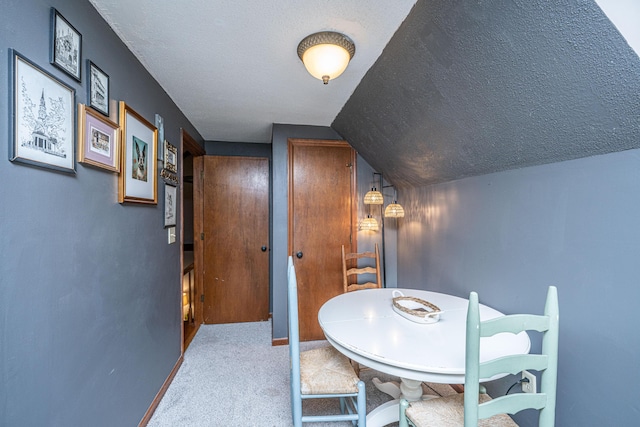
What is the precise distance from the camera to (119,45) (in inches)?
59.7

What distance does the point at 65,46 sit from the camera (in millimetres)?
1099

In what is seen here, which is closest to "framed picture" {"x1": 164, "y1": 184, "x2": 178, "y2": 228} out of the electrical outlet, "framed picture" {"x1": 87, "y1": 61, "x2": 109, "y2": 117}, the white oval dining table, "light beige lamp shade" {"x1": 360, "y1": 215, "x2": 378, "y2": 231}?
"framed picture" {"x1": 87, "y1": 61, "x2": 109, "y2": 117}

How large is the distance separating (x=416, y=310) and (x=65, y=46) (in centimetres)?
210

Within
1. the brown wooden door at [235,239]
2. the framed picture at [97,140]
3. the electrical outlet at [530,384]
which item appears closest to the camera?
the framed picture at [97,140]

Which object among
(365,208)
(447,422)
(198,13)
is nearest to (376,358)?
(447,422)

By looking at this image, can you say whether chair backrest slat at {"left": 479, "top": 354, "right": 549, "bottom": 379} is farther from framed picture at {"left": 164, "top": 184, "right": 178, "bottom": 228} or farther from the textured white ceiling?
framed picture at {"left": 164, "top": 184, "right": 178, "bottom": 228}

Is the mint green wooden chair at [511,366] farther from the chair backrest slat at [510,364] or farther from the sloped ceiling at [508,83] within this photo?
the sloped ceiling at [508,83]

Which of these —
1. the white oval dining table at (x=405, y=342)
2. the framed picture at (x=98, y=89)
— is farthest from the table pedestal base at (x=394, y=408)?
the framed picture at (x=98, y=89)

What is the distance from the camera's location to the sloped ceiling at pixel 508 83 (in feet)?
3.06

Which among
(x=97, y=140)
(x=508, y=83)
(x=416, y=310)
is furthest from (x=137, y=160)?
(x=508, y=83)

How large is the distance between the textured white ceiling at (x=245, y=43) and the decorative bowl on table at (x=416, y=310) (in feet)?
5.07

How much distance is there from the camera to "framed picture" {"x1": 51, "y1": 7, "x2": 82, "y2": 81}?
104 cm

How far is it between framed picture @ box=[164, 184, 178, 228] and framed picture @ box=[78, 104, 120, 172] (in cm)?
76

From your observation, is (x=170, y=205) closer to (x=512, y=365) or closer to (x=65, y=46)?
(x=65, y=46)
